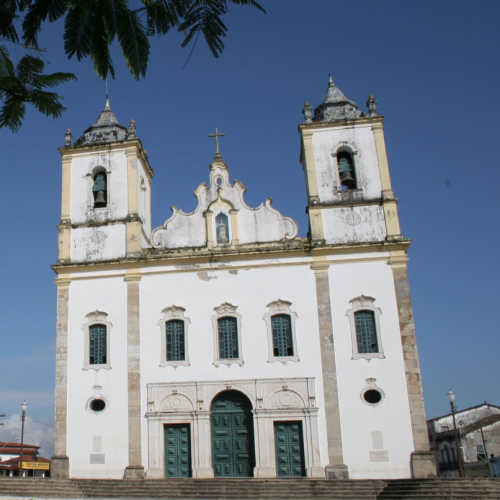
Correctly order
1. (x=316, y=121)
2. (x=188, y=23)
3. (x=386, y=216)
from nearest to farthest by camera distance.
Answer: (x=188, y=23) < (x=386, y=216) < (x=316, y=121)

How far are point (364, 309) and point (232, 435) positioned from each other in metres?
5.27

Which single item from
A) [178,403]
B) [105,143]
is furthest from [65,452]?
[105,143]

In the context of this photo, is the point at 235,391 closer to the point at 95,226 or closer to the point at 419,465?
the point at 419,465

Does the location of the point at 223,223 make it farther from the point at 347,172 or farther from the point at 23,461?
the point at 23,461

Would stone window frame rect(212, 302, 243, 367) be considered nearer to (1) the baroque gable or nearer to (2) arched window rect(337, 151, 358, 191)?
(1) the baroque gable

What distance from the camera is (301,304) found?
18141mm

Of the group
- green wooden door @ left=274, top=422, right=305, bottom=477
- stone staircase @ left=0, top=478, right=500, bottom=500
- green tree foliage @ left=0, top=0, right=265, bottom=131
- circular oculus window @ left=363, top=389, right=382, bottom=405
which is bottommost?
stone staircase @ left=0, top=478, right=500, bottom=500

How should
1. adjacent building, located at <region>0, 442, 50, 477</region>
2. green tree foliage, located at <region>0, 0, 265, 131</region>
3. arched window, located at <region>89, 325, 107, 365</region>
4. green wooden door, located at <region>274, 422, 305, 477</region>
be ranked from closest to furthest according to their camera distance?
green tree foliage, located at <region>0, 0, 265, 131</region> < green wooden door, located at <region>274, 422, 305, 477</region> < arched window, located at <region>89, 325, 107, 365</region> < adjacent building, located at <region>0, 442, 50, 477</region>

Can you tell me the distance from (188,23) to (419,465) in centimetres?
1544

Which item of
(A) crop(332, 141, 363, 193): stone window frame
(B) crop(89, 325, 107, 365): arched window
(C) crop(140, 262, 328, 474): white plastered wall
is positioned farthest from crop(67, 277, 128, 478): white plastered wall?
(A) crop(332, 141, 363, 193): stone window frame

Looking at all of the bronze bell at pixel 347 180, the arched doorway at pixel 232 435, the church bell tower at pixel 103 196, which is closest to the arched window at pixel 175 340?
the arched doorway at pixel 232 435

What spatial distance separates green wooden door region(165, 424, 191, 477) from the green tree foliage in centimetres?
1544

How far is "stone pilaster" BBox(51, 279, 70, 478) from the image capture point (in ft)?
57.2

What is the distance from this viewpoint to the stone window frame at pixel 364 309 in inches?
686
